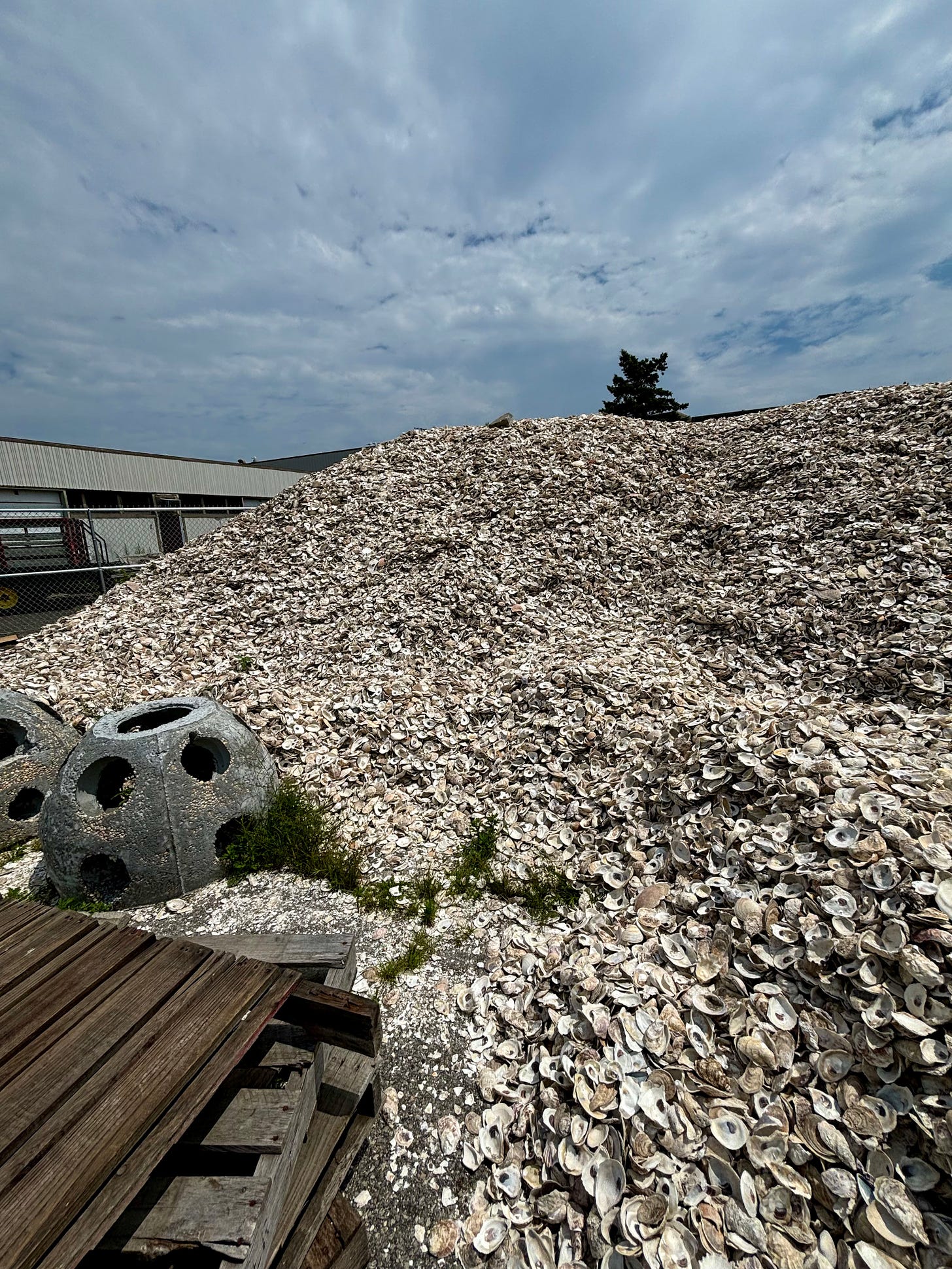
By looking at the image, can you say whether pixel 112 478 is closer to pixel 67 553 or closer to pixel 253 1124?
pixel 67 553

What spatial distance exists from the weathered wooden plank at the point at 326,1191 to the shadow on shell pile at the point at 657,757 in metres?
0.40

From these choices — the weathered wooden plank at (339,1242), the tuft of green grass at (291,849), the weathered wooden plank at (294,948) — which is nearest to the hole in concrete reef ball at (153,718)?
the tuft of green grass at (291,849)

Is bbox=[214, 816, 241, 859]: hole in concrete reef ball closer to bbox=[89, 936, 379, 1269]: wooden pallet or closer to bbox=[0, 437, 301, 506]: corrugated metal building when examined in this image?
bbox=[89, 936, 379, 1269]: wooden pallet

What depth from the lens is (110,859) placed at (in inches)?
150

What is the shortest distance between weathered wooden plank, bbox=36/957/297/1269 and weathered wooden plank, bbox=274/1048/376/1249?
0.57 meters

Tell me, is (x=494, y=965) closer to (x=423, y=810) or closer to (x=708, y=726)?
(x=423, y=810)

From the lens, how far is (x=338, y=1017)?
Answer: 6.99ft

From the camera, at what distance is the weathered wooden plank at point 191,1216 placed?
1495 millimetres

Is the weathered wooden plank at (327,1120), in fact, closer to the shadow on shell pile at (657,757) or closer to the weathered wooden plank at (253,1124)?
the weathered wooden plank at (253,1124)

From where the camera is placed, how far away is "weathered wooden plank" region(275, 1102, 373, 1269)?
179 cm

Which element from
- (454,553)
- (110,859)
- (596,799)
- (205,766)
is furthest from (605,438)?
(110,859)

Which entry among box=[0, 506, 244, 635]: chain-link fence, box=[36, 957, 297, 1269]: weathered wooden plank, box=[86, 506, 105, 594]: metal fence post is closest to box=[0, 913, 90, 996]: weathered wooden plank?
box=[36, 957, 297, 1269]: weathered wooden plank

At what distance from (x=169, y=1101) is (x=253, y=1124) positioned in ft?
1.35

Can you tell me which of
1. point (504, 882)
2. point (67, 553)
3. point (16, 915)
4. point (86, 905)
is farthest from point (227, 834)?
point (67, 553)
